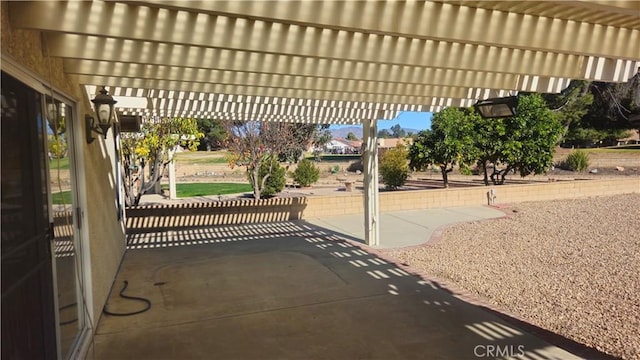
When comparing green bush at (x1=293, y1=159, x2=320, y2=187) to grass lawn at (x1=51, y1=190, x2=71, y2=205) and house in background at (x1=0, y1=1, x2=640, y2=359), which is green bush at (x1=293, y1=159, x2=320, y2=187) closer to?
house in background at (x1=0, y1=1, x2=640, y2=359)

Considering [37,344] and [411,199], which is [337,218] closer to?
[411,199]

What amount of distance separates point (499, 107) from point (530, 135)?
508 inches

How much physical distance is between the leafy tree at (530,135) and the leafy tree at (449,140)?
1390mm

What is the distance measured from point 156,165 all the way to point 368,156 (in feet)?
22.0

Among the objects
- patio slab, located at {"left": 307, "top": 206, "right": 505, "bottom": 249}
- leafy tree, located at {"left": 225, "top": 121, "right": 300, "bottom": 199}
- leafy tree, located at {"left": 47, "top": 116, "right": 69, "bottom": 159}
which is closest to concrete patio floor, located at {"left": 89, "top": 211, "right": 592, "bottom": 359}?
patio slab, located at {"left": 307, "top": 206, "right": 505, "bottom": 249}

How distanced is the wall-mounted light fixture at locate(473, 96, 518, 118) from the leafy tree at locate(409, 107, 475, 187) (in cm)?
1130

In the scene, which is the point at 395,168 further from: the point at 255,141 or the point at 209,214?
the point at 209,214

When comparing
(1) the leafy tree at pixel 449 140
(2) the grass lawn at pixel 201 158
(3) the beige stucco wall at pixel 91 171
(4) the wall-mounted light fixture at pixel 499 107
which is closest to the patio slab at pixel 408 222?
(1) the leafy tree at pixel 449 140

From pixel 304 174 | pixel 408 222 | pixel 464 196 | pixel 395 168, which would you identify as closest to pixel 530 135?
pixel 464 196

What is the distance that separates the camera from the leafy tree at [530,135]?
16672 millimetres

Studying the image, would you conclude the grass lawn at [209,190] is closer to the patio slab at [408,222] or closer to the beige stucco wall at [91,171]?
the patio slab at [408,222]

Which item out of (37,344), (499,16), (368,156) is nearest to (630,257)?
(368,156)

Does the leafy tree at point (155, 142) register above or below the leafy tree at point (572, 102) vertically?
below

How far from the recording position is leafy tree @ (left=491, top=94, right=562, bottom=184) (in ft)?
54.7
